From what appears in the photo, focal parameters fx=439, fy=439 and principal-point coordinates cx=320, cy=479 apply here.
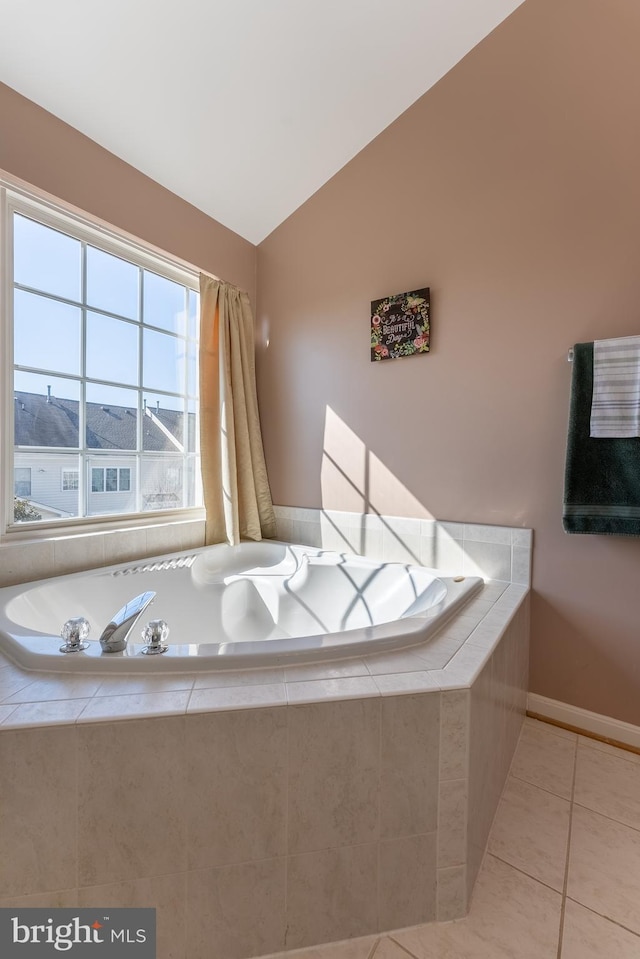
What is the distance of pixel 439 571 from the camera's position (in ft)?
6.44

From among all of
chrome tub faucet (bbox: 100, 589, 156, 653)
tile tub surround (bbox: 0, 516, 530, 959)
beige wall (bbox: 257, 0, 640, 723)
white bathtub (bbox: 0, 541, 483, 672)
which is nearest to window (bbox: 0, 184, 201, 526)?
white bathtub (bbox: 0, 541, 483, 672)

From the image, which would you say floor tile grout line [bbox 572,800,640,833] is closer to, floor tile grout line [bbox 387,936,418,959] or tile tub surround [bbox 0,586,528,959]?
tile tub surround [bbox 0,586,528,959]

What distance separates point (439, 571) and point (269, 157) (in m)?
2.14

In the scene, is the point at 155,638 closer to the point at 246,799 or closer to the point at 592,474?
the point at 246,799

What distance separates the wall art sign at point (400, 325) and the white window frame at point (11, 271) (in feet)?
3.66

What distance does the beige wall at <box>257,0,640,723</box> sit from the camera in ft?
5.37

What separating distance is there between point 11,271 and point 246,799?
6.30ft

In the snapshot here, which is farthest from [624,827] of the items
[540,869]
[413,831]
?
[413,831]

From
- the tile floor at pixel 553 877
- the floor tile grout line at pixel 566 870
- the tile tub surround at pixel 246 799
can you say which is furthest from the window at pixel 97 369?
the floor tile grout line at pixel 566 870

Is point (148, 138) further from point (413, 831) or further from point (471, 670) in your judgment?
point (413, 831)

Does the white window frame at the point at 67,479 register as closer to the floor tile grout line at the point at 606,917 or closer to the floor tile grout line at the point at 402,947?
the floor tile grout line at the point at 402,947

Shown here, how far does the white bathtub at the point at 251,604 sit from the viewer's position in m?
1.11

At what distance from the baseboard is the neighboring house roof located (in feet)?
6.91

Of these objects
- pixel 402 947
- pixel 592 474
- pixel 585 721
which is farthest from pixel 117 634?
pixel 585 721
